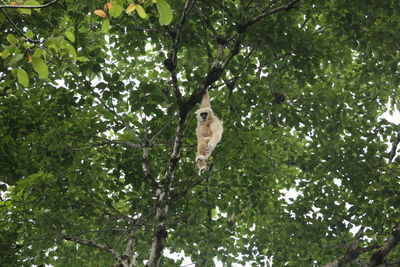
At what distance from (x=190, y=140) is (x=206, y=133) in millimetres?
1560

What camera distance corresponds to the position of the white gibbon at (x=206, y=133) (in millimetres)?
8231

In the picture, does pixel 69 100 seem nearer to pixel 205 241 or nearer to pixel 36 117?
pixel 36 117

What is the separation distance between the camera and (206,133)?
339 inches

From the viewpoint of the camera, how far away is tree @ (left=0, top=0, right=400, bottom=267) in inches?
335

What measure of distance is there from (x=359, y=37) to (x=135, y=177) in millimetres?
6681

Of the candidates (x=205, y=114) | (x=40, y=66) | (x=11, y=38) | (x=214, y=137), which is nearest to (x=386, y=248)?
(x=214, y=137)

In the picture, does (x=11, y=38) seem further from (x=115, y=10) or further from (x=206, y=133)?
(x=206, y=133)

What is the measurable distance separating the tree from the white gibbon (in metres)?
0.54

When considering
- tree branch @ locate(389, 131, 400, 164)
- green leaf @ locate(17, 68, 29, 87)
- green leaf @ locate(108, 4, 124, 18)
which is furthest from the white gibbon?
tree branch @ locate(389, 131, 400, 164)

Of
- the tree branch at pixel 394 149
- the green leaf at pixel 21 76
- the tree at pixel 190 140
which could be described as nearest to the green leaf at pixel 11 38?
the green leaf at pixel 21 76

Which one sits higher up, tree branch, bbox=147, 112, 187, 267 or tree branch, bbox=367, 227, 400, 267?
tree branch, bbox=147, 112, 187, 267

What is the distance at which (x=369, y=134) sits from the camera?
12.0 meters

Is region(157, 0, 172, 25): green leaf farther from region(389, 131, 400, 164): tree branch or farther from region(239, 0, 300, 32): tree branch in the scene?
region(389, 131, 400, 164): tree branch

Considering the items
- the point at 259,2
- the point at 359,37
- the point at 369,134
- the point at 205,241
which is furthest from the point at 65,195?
the point at 369,134
